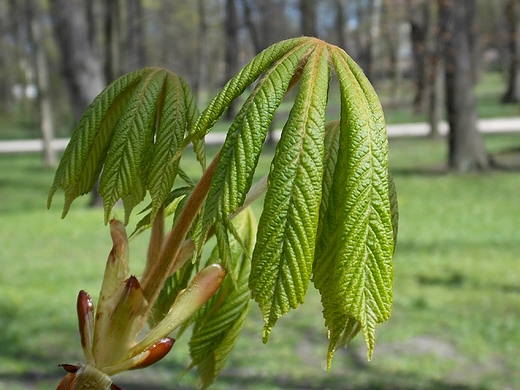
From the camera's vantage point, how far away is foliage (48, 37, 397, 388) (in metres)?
0.56

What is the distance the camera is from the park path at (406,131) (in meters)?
18.9

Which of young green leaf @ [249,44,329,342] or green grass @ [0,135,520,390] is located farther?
green grass @ [0,135,520,390]

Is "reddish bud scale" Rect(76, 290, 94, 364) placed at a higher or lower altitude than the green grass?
higher

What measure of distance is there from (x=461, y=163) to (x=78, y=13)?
22.4 ft

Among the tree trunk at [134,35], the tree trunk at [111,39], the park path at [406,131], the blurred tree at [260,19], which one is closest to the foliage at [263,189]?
the tree trunk at [111,39]

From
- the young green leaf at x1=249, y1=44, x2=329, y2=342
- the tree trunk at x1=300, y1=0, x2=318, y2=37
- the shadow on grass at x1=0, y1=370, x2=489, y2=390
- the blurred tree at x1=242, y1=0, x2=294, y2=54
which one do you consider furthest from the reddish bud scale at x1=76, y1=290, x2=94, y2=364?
the tree trunk at x1=300, y1=0, x2=318, y2=37

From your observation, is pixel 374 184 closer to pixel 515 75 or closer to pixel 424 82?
pixel 424 82

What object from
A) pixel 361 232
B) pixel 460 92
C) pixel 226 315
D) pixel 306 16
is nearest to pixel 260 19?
pixel 306 16

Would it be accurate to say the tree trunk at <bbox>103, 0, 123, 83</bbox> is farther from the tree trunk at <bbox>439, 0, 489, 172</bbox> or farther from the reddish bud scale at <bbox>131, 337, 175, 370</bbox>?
the reddish bud scale at <bbox>131, 337, 175, 370</bbox>

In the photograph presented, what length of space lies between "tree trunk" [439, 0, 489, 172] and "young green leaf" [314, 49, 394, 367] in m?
10.5

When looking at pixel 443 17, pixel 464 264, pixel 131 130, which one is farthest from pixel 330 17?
pixel 131 130

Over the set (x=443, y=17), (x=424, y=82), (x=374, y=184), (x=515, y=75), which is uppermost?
(x=374, y=184)

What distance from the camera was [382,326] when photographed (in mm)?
5137

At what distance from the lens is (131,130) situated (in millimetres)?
758
